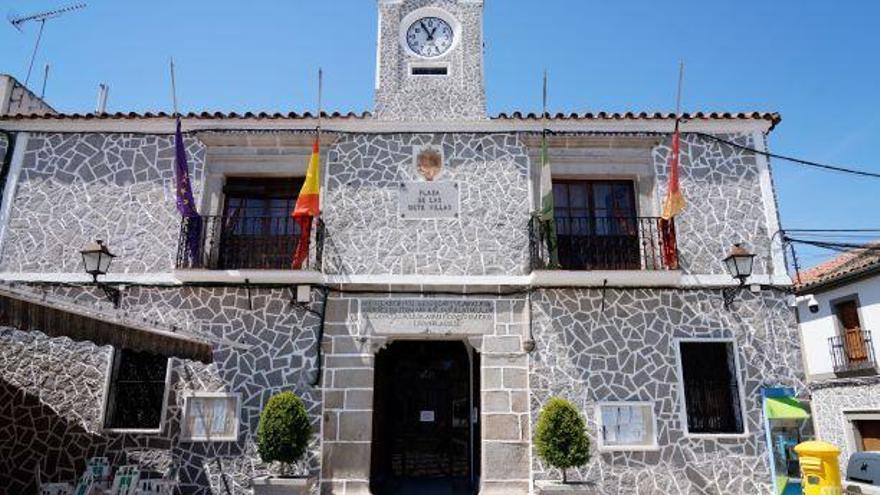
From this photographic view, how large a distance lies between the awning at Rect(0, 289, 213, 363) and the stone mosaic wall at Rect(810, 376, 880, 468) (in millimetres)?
13398

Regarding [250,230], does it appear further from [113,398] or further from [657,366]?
[657,366]

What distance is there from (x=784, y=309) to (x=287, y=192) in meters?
7.28

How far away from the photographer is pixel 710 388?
26.3ft

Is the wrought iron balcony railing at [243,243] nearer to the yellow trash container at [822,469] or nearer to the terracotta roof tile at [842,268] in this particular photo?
the yellow trash container at [822,469]

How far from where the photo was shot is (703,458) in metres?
7.62

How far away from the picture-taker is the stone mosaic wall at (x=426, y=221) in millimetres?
8297

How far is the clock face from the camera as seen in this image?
31.3 feet

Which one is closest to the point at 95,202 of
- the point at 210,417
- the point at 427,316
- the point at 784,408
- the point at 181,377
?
the point at 181,377

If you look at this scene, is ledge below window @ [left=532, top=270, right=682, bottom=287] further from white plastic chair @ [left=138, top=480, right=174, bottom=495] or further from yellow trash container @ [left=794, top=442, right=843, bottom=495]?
white plastic chair @ [left=138, top=480, right=174, bottom=495]

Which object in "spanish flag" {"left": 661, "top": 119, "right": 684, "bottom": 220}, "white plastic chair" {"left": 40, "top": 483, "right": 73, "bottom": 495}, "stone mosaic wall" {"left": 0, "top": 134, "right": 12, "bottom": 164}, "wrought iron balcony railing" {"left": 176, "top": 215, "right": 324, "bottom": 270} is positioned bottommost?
"white plastic chair" {"left": 40, "top": 483, "right": 73, "bottom": 495}

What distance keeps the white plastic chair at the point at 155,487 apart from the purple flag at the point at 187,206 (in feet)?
9.19

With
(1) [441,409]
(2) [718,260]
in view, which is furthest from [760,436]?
(1) [441,409]

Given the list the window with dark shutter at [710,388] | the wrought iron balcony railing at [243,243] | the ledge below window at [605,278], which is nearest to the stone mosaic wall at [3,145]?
the wrought iron balcony railing at [243,243]

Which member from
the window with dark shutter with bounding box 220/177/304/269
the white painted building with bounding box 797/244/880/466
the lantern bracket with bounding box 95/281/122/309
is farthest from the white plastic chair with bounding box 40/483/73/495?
the white painted building with bounding box 797/244/880/466
